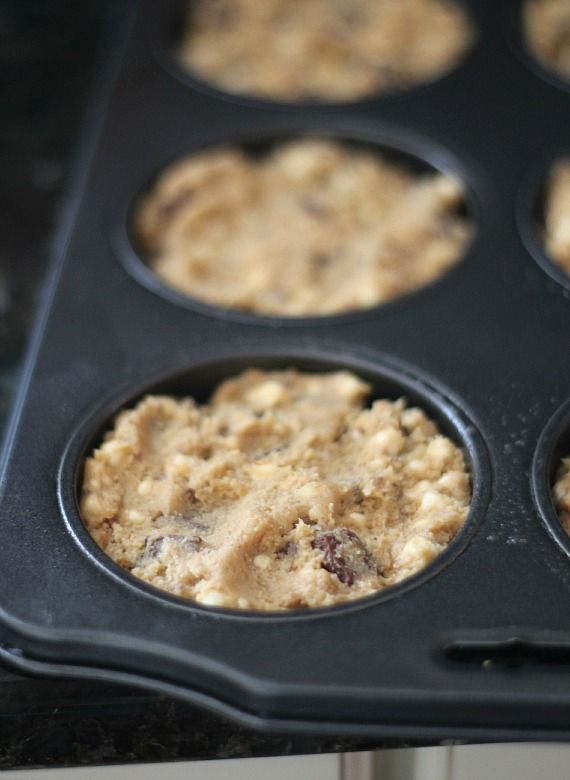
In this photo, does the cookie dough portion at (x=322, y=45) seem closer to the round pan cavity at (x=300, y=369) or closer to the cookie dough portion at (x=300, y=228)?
the cookie dough portion at (x=300, y=228)

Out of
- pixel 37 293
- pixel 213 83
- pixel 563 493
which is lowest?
pixel 37 293

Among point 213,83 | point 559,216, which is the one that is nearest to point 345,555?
point 559,216

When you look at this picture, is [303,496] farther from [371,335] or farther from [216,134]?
[216,134]

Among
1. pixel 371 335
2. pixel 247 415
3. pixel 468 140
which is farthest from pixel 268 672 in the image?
pixel 468 140

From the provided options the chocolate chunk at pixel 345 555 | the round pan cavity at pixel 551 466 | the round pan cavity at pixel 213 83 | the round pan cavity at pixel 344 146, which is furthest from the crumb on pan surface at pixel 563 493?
the round pan cavity at pixel 213 83

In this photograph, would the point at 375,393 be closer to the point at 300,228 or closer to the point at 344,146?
the point at 300,228

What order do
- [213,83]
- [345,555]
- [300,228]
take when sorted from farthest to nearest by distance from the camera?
[213,83], [300,228], [345,555]

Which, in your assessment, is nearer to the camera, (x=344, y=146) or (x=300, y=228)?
(x=300, y=228)
